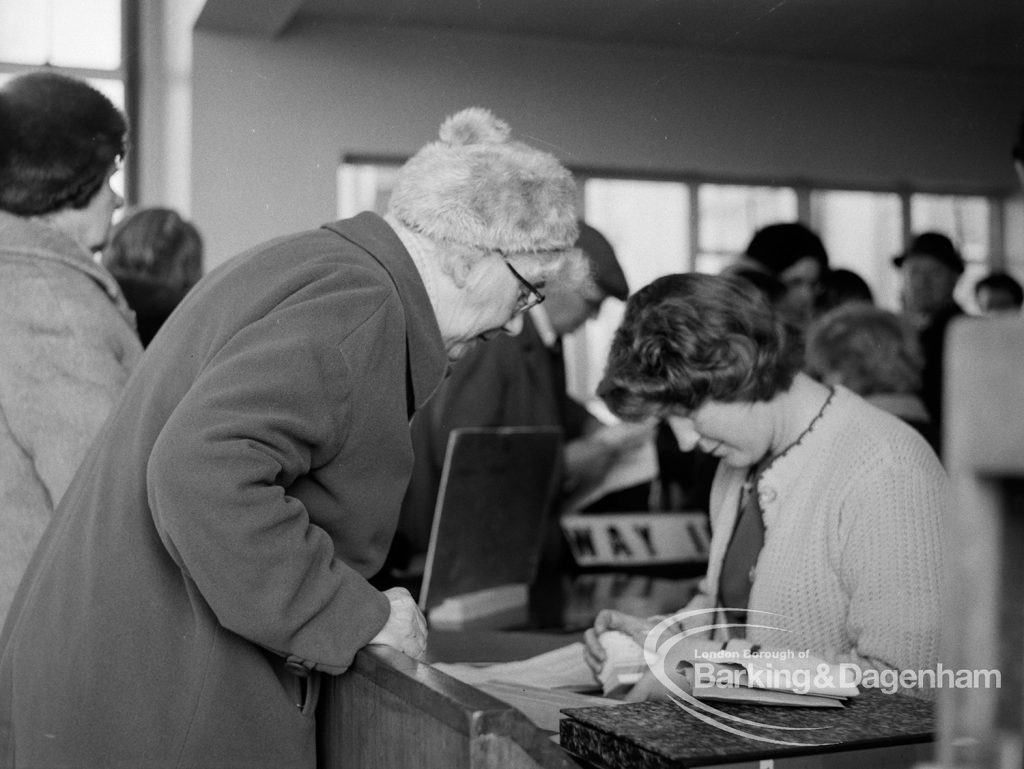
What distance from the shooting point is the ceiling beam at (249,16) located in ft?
9.08

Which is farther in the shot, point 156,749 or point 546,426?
point 546,426

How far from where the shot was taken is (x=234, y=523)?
1.18m

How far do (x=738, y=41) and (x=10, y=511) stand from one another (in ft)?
4.15

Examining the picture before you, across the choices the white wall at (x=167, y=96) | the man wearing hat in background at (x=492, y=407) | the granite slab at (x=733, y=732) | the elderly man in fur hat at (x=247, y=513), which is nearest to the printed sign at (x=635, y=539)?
the man wearing hat in background at (x=492, y=407)

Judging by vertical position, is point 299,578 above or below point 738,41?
below

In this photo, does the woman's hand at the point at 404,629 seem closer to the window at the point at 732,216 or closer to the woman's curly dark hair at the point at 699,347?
the woman's curly dark hair at the point at 699,347

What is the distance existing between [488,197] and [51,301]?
82cm

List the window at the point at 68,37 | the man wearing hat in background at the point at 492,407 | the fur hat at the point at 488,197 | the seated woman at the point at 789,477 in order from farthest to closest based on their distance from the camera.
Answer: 1. the man wearing hat in background at the point at 492,407
2. the window at the point at 68,37
3. the seated woman at the point at 789,477
4. the fur hat at the point at 488,197

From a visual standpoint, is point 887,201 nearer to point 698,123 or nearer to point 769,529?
point 698,123

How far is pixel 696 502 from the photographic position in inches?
139

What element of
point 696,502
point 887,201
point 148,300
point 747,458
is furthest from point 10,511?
point 696,502

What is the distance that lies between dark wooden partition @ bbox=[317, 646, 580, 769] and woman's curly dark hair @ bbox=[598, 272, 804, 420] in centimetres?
66

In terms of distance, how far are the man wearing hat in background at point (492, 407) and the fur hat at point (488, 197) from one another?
4.30ft

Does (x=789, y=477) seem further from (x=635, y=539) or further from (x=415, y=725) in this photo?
(x=635, y=539)
